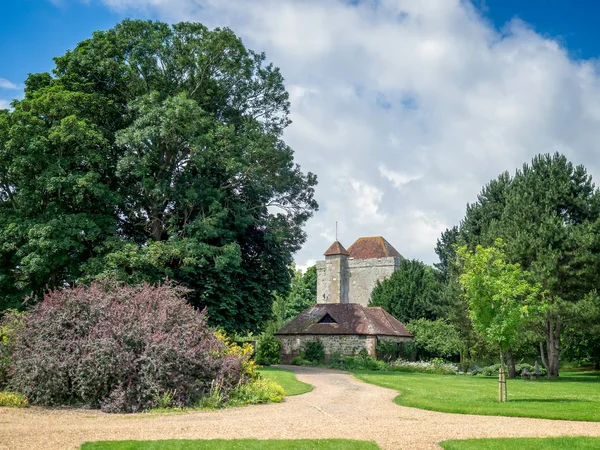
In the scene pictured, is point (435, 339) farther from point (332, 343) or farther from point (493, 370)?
point (332, 343)

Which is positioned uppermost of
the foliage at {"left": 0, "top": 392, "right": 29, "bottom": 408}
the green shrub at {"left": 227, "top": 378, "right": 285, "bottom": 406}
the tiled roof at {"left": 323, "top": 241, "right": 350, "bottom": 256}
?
the tiled roof at {"left": 323, "top": 241, "right": 350, "bottom": 256}

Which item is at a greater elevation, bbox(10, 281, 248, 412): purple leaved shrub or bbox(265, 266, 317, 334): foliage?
bbox(265, 266, 317, 334): foliage

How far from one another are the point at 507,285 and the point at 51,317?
12362mm

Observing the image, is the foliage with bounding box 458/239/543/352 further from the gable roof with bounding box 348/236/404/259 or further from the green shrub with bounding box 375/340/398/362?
the gable roof with bounding box 348/236/404/259

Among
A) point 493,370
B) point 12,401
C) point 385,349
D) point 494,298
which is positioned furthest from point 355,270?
point 12,401

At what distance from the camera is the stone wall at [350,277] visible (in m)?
57.9

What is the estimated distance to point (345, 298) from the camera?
2335 inches

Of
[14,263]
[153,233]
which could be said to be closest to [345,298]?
[153,233]

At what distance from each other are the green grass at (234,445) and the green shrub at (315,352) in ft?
93.3

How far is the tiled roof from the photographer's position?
59812mm

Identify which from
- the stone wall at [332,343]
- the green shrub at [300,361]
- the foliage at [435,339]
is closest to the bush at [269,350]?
the green shrub at [300,361]

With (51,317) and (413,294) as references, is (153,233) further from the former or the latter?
(413,294)

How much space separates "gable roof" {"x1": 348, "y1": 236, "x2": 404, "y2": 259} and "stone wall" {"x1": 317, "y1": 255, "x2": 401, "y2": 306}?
845mm

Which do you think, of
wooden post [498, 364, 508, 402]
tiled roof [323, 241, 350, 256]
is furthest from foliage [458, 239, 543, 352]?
tiled roof [323, 241, 350, 256]
